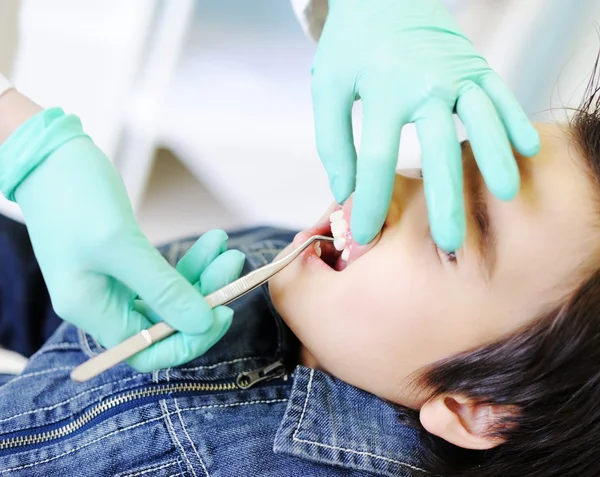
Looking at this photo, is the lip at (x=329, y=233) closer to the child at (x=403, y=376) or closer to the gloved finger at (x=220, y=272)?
the child at (x=403, y=376)

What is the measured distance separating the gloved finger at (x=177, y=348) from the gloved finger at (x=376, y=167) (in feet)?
0.58

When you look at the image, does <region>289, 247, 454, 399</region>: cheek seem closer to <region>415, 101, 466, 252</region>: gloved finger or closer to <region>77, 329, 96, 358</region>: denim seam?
<region>415, 101, 466, 252</region>: gloved finger

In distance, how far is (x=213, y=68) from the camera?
1137 millimetres

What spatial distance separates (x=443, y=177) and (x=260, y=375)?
38 cm

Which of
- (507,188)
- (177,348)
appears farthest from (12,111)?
(507,188)

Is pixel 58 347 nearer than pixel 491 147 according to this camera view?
No

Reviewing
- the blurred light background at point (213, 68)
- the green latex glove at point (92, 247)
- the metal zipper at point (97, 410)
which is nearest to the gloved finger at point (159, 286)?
the green latex glove at point (92, 247)

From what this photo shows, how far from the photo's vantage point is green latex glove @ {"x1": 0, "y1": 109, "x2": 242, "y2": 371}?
23.2 inches

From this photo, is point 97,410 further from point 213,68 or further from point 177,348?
point 213,68

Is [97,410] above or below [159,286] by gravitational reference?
below

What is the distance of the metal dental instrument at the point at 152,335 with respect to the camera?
1.80 feet

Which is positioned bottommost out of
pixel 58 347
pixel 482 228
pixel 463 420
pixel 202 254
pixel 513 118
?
pixel 58 347

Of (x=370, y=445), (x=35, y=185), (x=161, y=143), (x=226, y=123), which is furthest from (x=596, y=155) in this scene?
(x=161, y=143)

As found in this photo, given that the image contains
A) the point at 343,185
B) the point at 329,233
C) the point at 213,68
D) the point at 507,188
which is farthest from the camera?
the point at 213,68
